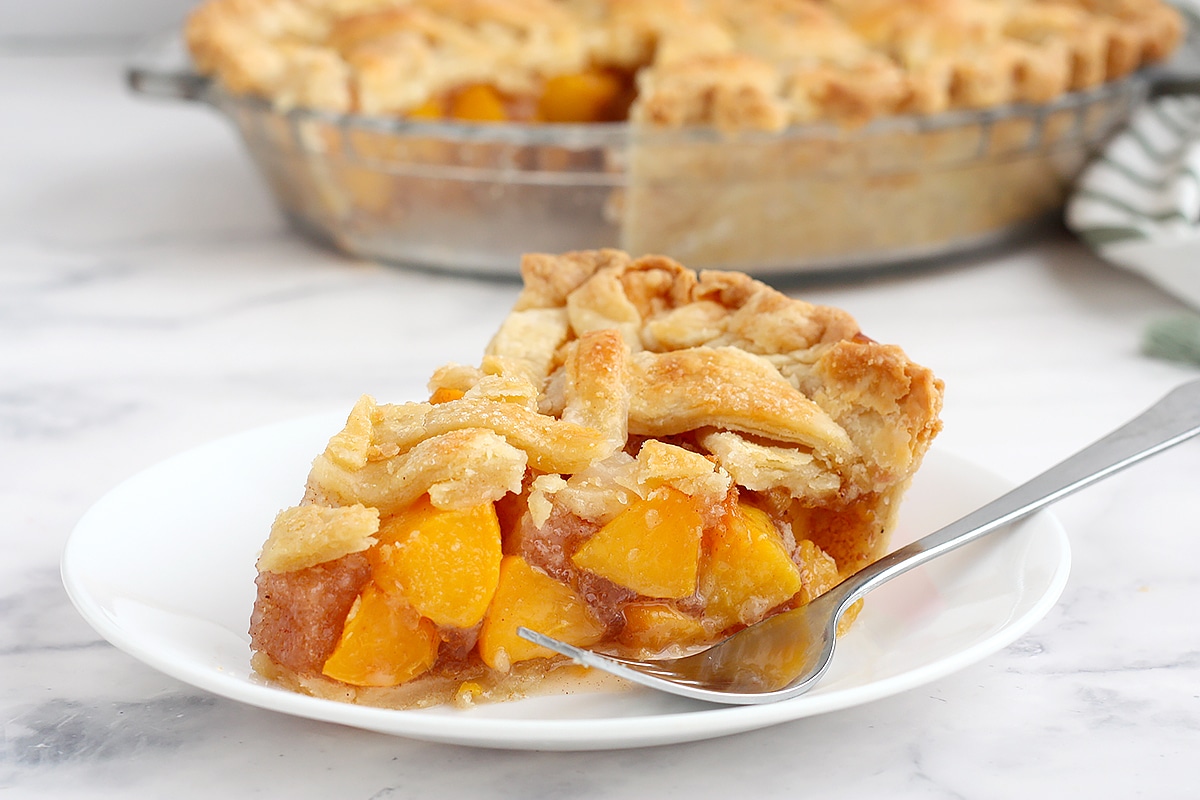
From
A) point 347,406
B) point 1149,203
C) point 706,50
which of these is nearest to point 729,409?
point 347,406

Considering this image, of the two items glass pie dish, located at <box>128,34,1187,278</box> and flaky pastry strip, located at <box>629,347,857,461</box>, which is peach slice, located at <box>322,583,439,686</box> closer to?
flaky pastry strip, located at <box>629,347,857,461</box>

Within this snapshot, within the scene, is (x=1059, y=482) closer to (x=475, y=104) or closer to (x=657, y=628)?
(x=657, y=628)

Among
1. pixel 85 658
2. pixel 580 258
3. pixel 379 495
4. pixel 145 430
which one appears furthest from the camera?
pixel 145 430

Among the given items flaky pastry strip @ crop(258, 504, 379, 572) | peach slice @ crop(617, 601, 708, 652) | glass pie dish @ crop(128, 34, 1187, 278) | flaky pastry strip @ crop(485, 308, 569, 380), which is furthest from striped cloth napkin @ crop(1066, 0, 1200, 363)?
flaky pastry strip @ crop(258, 504, 379, 572)

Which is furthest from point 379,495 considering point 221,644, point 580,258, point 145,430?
point 145,430

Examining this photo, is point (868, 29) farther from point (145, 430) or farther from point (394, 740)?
point (394, 740)

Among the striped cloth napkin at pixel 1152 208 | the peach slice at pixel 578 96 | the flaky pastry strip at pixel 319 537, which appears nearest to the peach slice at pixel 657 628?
the flaky pastry strip at pixel 319 537

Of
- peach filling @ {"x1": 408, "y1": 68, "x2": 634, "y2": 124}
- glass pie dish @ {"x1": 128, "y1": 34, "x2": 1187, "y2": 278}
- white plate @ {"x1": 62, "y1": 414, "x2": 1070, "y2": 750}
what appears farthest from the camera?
peach filling @ {"x1": 408, "y1": 68, "x2": 634, "y2": 124}
